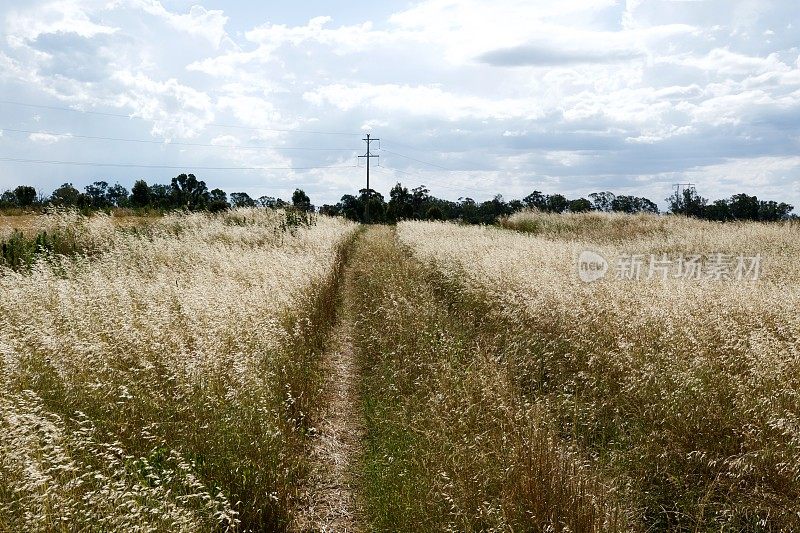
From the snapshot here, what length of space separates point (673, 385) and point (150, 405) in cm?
506

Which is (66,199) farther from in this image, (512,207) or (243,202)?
(512,207)

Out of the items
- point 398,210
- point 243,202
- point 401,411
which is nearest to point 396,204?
point 398,210

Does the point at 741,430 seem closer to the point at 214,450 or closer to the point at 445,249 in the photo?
the point at 214,450

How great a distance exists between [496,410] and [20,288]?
7.92 metres

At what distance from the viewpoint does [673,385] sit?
5.18 metres

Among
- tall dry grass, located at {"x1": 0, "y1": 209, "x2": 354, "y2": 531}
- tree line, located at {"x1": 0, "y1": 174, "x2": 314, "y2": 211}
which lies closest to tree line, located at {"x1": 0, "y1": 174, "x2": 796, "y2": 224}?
tree line, located at {"x1": 0, "y1": 174, "x2": 314, "y2": 211}

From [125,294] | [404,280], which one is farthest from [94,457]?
[404,280]

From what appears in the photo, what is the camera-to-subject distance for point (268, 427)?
4.63 m

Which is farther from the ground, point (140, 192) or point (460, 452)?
point (140, 192)

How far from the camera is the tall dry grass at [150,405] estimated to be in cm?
325

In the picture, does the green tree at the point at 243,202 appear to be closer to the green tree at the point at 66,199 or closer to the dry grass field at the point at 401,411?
the green tree at the point at 66,199

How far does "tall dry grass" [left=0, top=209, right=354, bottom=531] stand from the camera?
128 inches

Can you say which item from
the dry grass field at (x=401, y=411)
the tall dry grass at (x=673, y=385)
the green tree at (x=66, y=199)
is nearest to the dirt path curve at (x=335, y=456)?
the dry grass field at (x=401, y=411)

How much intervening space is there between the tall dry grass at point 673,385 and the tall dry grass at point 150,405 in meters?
2.73
